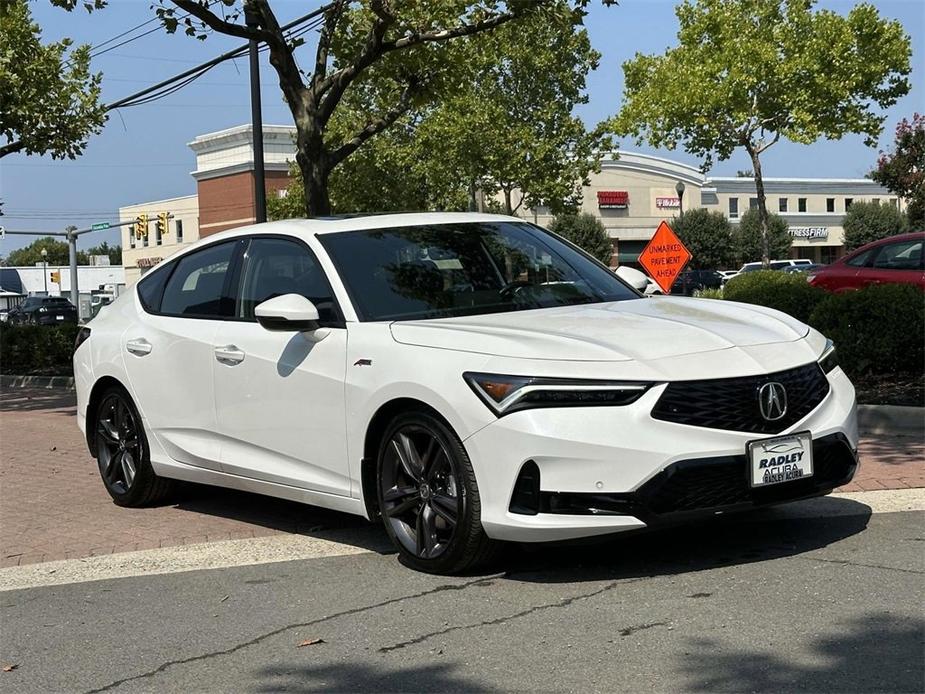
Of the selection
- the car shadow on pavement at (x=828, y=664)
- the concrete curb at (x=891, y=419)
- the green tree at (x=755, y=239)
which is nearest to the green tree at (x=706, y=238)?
the green tree at (x=755, y=239)

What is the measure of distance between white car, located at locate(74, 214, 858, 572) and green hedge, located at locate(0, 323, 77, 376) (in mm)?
14258

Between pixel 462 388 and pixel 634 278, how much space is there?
2.10 metres

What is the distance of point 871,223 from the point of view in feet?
249

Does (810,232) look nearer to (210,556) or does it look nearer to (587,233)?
(587,233)

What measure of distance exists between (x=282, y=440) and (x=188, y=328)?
1.13m

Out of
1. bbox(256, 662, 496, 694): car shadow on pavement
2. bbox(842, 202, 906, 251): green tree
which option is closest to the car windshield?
bbox(256, 662, 496, 694): car shadow on pavement

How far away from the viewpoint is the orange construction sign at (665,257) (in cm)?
1564

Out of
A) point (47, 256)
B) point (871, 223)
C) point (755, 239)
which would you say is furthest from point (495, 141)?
point (47, 256)

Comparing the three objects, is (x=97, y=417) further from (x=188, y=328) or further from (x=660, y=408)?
(x=660, y=408)

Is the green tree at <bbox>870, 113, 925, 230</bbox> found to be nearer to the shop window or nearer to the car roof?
Answer: the shop window

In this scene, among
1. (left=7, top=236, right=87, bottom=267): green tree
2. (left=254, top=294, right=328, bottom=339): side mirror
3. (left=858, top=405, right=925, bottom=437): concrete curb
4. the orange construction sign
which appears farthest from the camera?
(left=7, top=236, right=87, bottom=267): green tree

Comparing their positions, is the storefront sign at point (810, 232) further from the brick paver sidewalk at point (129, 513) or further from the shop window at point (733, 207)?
the brick paver sidewalk at point (129, 513)

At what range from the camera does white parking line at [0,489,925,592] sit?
19.3ft

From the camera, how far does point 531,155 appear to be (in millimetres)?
37812
